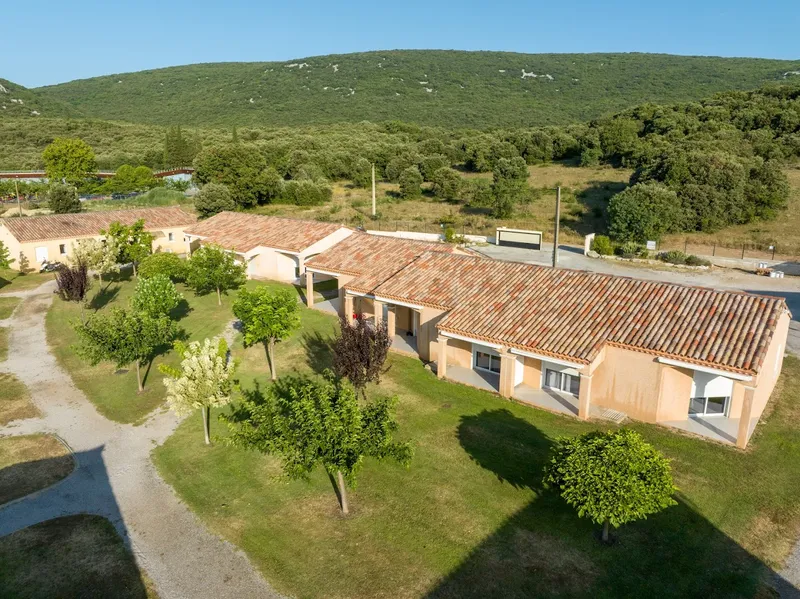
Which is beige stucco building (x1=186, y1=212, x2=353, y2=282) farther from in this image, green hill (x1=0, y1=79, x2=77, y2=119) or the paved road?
green hill (x1=0, y1=79, x2=77, y2=119)

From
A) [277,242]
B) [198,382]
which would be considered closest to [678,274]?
[277,242]

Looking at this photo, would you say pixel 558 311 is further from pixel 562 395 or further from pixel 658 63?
pixel 658 63

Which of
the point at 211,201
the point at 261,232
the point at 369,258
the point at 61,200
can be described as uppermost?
the point at 61,200

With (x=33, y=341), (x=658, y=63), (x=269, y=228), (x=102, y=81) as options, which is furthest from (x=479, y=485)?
(x=102, y=81)

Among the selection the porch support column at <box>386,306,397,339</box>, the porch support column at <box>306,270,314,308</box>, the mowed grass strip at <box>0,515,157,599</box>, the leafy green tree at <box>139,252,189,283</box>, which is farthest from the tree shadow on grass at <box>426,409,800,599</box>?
the leafy green tree at <box>139,252,189,283</box>

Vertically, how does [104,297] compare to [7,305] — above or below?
above

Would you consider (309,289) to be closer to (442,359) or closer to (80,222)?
(442,359)
